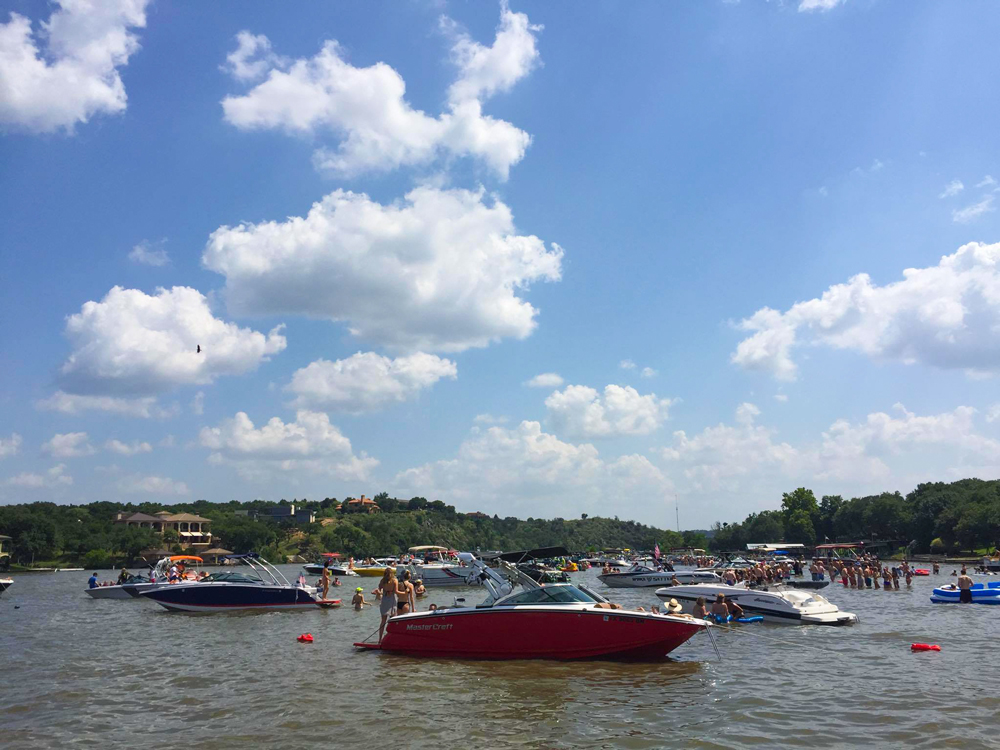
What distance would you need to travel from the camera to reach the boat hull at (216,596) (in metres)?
29.1

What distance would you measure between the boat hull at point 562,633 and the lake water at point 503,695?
1.22 feet

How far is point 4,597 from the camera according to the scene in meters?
43.1

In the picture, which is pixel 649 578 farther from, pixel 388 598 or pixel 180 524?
pixel 180 524

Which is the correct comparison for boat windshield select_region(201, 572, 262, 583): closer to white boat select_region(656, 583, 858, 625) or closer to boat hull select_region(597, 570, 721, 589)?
white boat select_region(656, 583, 858, 625)

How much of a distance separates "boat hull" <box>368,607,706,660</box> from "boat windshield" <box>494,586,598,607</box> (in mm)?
323

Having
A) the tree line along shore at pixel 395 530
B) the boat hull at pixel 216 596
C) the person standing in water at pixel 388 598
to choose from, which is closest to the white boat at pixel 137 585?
the boat hull at pixel 216 596

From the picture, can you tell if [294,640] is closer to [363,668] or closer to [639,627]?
[363,668]

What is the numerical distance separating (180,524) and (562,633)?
395ft

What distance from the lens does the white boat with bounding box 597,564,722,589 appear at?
4084 cm

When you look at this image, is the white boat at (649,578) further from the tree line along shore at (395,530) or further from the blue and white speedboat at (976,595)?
the tree line along shore at (395,530)

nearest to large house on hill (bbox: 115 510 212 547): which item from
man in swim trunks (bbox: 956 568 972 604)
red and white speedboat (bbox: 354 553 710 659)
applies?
man in swim trunks (bbox: 956 568 972 604)

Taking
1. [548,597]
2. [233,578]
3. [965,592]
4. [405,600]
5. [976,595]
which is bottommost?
[976,595]

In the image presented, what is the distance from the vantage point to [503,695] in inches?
514

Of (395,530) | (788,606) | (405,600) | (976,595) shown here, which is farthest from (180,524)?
(976,595)
